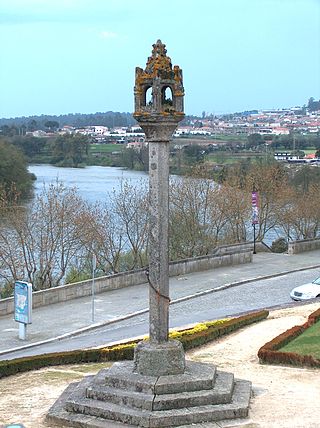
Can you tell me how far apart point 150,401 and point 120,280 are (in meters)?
21.4

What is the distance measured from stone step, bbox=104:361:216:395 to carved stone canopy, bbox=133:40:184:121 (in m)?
4.20

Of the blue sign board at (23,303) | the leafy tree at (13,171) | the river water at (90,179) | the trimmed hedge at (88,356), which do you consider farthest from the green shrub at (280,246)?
the trimmed hedge at (88,356)

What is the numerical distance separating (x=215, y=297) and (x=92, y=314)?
5.71m

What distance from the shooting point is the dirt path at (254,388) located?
42.1ft

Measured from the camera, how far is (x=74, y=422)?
12.7m

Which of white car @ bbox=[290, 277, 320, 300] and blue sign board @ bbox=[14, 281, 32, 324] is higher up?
blue sign board @ bbox=[14, 281, 32, 324]

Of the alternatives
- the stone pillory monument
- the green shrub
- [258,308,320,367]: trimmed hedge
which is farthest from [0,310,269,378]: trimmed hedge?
the green shrub

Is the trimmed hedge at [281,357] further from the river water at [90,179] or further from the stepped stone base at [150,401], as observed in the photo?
the river water at [90,179]

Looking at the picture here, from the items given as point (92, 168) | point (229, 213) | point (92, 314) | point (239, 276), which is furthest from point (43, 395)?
point (92, 168)

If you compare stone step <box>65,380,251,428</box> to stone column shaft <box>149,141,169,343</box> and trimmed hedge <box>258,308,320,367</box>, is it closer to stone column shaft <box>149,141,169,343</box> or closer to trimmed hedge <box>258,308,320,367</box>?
stone column shaft <box>149,141,169,343</box>

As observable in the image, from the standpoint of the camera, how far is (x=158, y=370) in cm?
1338

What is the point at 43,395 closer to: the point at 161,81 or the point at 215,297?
the point at 161,81

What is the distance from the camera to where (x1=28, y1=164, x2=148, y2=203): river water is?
2872 inches

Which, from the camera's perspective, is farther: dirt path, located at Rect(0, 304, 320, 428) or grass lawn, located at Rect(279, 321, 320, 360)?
grass lawn, located at Rect(279, 321, 320, 360)
